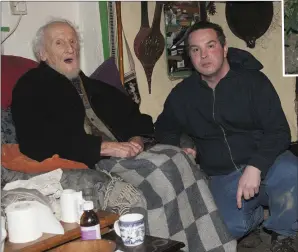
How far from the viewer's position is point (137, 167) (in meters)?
1.69

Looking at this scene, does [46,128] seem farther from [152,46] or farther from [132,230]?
[152,46]

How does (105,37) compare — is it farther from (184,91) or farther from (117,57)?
(184,91)

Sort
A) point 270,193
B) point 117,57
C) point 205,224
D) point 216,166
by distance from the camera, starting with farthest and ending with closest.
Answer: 1. point 117,57
2. point 216,166
3. point 270,193
4. point 205,224

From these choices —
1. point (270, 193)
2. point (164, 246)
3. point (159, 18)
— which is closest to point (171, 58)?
point (159, 18)

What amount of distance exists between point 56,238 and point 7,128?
69 cm

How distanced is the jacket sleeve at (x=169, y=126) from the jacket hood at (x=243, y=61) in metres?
0.32

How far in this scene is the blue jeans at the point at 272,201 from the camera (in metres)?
1.81

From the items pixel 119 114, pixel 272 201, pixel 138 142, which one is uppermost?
pixel 119 114

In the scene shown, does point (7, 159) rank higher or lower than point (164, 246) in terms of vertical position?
higher

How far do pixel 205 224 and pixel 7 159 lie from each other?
0.80 meters

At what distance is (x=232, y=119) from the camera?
191cm

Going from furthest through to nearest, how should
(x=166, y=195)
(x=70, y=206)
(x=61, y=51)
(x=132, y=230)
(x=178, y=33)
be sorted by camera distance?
(x=178, y=33) < (x=61, y=51) < (x=166, y=195) < (x=70, y=206) < (x=132, y=230)

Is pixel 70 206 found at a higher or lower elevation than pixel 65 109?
lower

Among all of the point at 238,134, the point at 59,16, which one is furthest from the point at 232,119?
the point at 59,16
